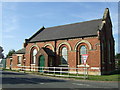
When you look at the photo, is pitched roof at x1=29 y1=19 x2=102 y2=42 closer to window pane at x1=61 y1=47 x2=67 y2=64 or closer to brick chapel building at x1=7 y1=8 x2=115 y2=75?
brick chapel building at x1=7 y1=8 x2=115 y2=75

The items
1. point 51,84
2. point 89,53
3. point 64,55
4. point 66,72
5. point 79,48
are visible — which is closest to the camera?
point 51,84

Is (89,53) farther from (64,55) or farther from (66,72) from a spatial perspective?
(66,72)

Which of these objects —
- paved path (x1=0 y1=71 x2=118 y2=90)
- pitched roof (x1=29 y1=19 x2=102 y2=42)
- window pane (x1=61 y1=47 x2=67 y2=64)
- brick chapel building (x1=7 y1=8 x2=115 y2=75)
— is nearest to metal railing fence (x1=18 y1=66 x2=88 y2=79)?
brick chapel building (x1=7 y1=8 x2=115 y2=75)

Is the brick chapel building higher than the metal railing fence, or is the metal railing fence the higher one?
the brick chapel building

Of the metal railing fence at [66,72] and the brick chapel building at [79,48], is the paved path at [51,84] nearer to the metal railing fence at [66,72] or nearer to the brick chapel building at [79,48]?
the metal railing fence at [66,72]

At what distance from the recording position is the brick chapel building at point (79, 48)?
2459 cm

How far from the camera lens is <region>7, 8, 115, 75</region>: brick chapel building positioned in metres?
24.6

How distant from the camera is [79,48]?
26.5 meters

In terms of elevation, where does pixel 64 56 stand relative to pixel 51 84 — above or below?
above

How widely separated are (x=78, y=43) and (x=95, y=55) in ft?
12.7

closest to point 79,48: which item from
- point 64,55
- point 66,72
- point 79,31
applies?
point 64,55

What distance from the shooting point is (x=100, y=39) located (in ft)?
80.6

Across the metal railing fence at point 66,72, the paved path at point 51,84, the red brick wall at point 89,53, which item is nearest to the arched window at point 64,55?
the red brick wall at point 89,53

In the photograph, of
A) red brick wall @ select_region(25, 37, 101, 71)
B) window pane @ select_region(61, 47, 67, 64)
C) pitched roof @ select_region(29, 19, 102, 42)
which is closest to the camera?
red brick wall @ select_region(25, 37, 101, 71)
